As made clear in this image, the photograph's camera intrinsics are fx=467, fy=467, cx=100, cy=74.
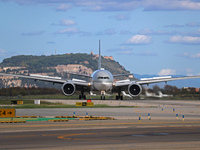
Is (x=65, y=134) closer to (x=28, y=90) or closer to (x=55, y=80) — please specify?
(x=55, y=80)

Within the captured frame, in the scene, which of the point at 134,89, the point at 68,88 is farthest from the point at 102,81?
the point at 68,88

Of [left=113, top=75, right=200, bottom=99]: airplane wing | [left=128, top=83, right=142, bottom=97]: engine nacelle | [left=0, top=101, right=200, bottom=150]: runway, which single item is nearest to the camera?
[left=0, top=101, right=200, bottom=150]: runway

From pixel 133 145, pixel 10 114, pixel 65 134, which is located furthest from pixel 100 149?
pixel 10 114

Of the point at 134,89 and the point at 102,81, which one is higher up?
the point at 102,81

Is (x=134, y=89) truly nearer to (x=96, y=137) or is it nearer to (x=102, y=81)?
(x=102, y=81)

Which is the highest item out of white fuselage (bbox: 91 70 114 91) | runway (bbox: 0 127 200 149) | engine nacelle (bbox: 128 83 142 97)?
white fuselage (bbox: 91 70 114 91)

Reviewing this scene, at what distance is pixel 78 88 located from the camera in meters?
75.1

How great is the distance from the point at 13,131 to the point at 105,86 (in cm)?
4586

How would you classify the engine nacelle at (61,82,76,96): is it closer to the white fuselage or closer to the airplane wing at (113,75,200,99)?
the white fuselage

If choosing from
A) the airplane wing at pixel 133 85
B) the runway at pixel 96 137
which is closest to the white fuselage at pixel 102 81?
the airplane wing at pixel 133 85

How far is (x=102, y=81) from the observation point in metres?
70.9

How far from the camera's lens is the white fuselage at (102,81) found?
71.1 metres

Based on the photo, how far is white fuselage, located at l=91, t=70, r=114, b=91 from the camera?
233 feet

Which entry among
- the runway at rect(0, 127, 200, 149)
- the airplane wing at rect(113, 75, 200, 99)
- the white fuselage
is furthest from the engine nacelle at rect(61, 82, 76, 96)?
the runway at rect(0, 127, 200, 149)
